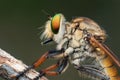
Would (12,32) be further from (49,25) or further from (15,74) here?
(15,74)

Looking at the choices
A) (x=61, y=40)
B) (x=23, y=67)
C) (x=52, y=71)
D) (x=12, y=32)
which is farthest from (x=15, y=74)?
(x=12, y=32)

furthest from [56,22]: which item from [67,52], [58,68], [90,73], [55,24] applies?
[90,73]

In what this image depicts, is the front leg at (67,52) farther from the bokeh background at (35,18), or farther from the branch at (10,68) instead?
the bokeh background at (35,18)

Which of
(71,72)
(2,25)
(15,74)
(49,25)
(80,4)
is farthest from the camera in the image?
(80,4)

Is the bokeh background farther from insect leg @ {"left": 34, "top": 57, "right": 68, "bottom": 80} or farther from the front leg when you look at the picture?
insect leg @ {"left": 34, "top": 57, "right": 68, "bottom": 80}

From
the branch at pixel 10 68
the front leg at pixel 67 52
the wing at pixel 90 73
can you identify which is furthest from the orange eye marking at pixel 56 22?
the branch at pixel 10 68
